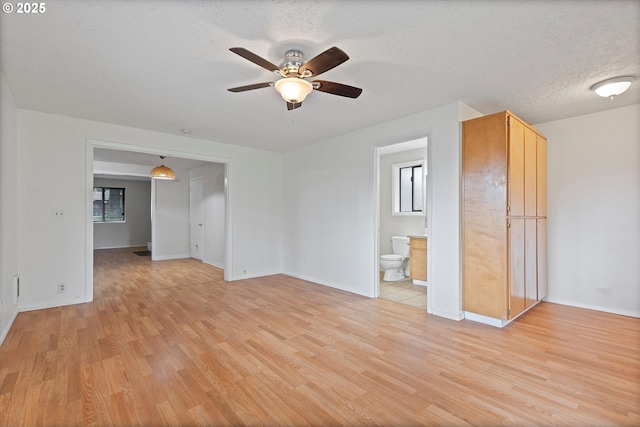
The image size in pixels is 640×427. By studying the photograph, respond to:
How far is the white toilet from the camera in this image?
5166mm

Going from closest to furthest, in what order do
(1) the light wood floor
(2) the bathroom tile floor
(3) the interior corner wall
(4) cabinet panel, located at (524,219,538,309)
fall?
1. (1) the light wood floor
2. (4) cabinet panel, located at (524,219,538,309)
3. (2) the bathroom tile floor
4. (3) the interior corner wall

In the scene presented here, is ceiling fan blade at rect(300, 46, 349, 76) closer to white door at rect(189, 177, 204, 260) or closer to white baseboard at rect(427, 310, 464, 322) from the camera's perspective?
white baseboard at rect(427, 310, 464, 322)

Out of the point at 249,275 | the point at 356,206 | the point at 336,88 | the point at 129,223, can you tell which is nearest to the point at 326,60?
the point at 336,88

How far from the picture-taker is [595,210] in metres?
3.65

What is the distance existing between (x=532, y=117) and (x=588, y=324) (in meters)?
2.53

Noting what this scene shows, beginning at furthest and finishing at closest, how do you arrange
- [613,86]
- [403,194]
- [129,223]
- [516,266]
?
[129,223] → [403,194] → [516,266] → [613,86]

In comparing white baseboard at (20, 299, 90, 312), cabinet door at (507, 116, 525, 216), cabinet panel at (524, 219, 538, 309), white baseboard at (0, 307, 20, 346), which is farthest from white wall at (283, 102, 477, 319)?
white baseboard at (0, 307, 20, 346)

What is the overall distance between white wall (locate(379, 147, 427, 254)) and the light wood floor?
2.29m

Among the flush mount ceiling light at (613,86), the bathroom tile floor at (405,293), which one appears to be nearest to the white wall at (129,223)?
the bathroom tile floor at (405,293)

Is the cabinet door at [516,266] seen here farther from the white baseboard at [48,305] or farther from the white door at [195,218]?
the white door at [195,218]

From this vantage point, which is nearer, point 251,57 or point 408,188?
point 251,57

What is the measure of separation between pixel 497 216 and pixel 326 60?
2.36 meters

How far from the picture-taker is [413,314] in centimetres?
348

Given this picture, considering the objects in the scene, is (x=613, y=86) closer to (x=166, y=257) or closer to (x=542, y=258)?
(x=542, y=258)
